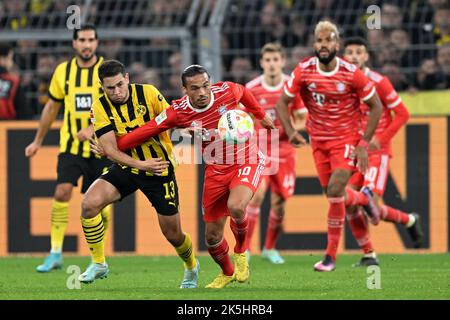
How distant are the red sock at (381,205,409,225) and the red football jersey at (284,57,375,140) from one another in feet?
3.51

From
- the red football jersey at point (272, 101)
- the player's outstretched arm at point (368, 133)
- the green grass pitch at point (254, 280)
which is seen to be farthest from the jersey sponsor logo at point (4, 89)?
the player's outstretched arm at point (368, 133)

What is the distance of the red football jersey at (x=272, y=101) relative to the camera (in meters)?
12.8

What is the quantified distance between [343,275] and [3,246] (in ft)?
15.7

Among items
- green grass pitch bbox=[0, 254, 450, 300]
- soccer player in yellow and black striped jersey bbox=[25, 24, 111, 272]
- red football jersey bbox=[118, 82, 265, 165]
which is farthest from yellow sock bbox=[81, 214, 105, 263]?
soccer player in yellow and black striped jersey bbox=[25, 24, 111, 272]

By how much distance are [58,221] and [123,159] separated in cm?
288

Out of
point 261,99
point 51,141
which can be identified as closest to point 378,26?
point 261,99

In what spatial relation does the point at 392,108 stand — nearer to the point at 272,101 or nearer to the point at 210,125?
the point at 272,101

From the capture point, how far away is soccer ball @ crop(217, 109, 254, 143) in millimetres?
9047

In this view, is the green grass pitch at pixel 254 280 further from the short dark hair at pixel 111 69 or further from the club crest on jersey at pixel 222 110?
the short dark hair at pixel 111 69

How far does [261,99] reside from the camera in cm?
1290

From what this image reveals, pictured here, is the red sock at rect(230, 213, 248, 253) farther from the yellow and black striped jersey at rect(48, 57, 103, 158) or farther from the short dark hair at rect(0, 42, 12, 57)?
the short dark hair at rect(0, 42, 12, 57)

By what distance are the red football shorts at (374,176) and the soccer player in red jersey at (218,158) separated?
2774 millimetres

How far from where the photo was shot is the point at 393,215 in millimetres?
12164

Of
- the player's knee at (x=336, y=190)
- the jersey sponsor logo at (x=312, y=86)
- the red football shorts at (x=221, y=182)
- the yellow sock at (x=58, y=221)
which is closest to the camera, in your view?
the red football shorts at (x=221, y=182)
